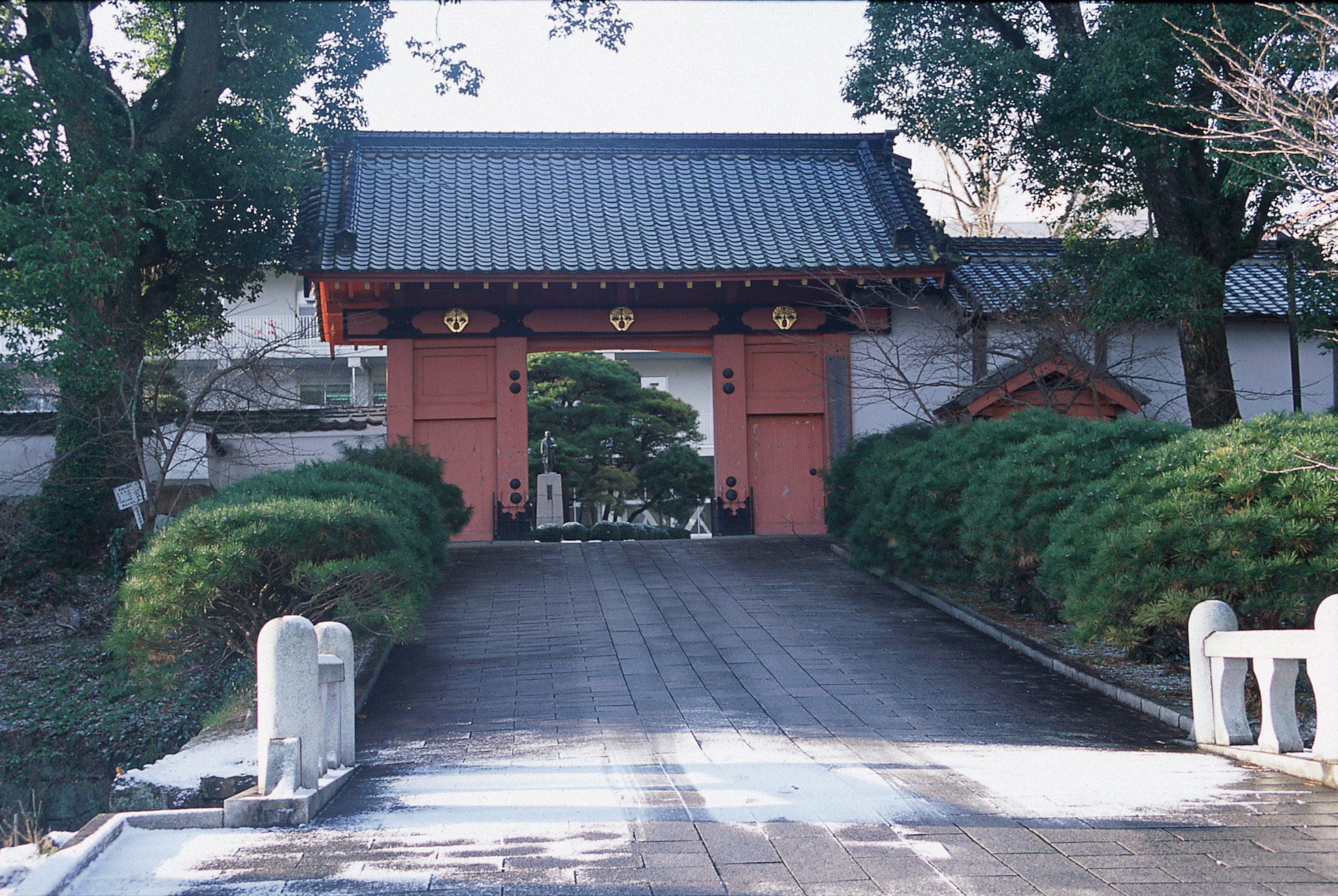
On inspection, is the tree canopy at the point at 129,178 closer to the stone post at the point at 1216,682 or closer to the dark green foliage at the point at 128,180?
the dark green foliage at the point at 128,180

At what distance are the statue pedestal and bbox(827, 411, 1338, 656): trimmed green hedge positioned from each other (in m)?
10.6

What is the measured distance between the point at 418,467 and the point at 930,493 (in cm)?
567

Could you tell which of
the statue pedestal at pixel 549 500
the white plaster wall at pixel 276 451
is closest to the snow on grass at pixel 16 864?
the white plaster wall at pixel 276 451

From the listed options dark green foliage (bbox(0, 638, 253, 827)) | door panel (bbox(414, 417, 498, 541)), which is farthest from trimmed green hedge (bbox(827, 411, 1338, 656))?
door panel (bbox(414, 417, 498, 541))

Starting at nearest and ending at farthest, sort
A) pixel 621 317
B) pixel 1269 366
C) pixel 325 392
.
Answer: pixel 621 317 → pixel 1269 366 → pixel 325 392

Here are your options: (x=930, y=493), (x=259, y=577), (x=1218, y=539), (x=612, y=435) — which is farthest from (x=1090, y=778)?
(x=612, y=435)

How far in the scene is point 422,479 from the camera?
11906mm

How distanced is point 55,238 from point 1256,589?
33.8 feet

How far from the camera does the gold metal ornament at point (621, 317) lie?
1501cm

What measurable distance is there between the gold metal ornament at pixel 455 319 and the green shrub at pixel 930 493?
6.45 metres

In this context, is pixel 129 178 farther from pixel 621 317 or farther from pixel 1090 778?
pixel 1090 778

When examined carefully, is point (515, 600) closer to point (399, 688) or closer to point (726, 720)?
point (399, 688)

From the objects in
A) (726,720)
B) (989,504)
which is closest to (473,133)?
(989,504)

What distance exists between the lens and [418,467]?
38.8 feet
